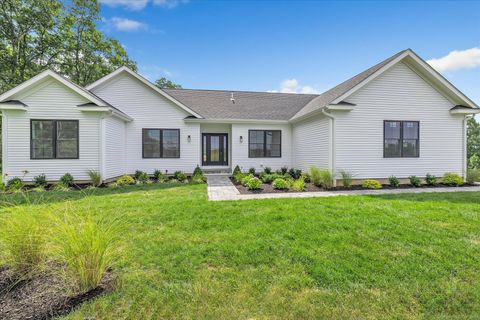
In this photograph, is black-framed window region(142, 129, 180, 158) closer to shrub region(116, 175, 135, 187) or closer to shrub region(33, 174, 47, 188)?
shrub region(116, 175, 135, 187)

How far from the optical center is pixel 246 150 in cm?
1382

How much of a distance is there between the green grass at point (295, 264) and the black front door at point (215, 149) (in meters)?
8.64

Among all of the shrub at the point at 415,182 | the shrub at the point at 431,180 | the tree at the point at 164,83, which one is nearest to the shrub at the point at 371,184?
the shrub at the point at 415,182

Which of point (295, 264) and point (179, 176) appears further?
point (179, 176)

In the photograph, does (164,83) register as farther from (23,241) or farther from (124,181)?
(23,241)

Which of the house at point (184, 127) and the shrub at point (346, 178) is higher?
the house at point (184, 127)

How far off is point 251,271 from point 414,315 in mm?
1780

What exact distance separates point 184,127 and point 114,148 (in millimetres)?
3548

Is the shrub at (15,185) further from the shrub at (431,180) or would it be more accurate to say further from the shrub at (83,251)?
the shrub at (431,180)

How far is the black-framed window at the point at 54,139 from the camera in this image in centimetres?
982

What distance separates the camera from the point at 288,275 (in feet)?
10.1

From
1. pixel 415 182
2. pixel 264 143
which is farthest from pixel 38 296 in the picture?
pixel 264 143

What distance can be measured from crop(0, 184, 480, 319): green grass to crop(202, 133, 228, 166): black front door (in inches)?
340

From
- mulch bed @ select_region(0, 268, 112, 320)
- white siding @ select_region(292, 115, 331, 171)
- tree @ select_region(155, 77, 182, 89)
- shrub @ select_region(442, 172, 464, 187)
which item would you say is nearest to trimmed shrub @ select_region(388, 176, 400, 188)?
shrub @ select_region(442, 172, 464, 187)
